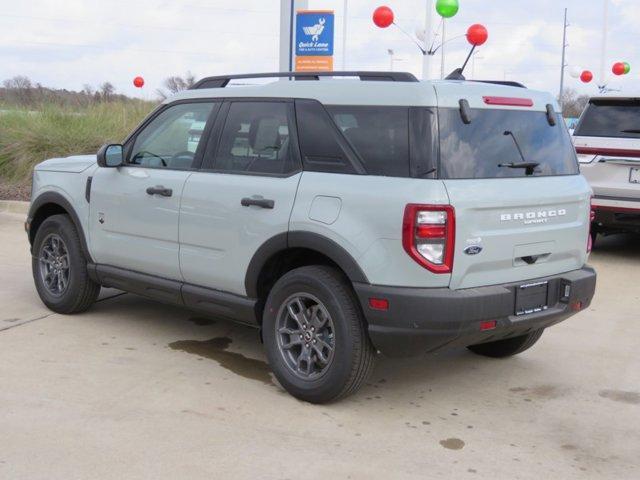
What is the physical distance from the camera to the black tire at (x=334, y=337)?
13.9 feet

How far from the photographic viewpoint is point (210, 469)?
3.63 m

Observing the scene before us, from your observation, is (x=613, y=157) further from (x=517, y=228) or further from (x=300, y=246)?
(x=300, y=246)

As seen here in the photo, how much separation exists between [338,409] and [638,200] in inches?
219

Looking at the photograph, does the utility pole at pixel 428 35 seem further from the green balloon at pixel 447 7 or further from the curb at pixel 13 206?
the curb at pixel 13 206

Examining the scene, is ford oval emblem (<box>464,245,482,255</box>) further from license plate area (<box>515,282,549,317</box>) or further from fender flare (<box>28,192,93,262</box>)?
fender flare (<box>28,192,93,262</box>)

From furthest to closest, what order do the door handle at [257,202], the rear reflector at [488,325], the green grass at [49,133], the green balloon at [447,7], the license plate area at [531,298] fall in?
1. the green balloon at [447,7]
2. the green grass at [49,133]
3. the door handle at [257,202]
4. the license plate area at [531,298]
5. the rear reflector at [488,325]

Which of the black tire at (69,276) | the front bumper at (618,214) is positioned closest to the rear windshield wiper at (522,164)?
the black tire at (69,276)

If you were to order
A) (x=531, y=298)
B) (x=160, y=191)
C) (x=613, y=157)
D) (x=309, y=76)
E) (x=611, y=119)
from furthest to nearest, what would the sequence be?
(x=611, y=119), (x=613, y=157), (x=160, y=191), (x=309, y=76), (x=531, y=298)

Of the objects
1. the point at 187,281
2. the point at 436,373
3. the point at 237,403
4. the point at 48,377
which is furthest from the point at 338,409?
the point at 48,377

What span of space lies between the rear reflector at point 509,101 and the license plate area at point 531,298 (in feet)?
3.42

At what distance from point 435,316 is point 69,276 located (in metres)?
3.26

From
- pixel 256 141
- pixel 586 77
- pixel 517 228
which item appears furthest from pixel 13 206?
→ pixel 586 77

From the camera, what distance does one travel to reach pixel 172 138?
17.9ft

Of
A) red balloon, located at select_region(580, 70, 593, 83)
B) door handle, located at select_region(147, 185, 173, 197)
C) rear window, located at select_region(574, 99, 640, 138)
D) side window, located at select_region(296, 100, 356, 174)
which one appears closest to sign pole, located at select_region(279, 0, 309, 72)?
rear window, located at select_region(574, 99, 640, 138)
